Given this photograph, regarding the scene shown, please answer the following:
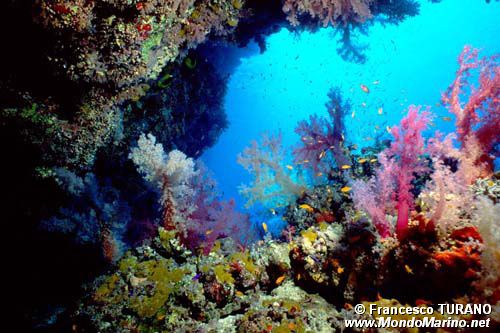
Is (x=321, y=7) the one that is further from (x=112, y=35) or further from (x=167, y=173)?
(x=167, y=173)

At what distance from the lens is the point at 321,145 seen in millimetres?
9258

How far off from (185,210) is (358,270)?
3413mm

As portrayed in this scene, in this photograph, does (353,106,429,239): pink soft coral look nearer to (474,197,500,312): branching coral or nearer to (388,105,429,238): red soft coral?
(388,105,429,238): red soft coral

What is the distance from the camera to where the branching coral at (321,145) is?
28.8ft

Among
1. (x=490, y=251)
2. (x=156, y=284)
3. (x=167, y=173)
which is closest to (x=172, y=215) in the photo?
(x=167, y=173)

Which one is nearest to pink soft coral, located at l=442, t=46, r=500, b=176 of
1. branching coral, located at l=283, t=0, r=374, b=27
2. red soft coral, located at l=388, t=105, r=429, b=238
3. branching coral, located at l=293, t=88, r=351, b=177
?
red soft coral, located at l=388, t=105, r=429, b=238

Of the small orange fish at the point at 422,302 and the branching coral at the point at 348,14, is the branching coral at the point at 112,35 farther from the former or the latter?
the small orange fish at the point at 422,302

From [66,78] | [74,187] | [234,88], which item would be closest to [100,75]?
[66,78]

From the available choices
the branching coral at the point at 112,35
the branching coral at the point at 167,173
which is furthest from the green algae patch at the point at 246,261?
the branching coral at the point at 112,35

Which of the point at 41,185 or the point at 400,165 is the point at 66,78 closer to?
the point at 41,185

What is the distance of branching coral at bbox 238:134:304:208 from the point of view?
7.88 meters

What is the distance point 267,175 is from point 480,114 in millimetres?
4836

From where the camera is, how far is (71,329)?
3500 mm

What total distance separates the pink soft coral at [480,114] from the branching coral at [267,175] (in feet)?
12.8
